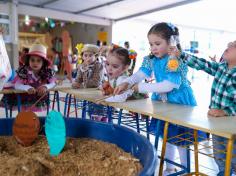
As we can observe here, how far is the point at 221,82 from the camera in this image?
146 cm

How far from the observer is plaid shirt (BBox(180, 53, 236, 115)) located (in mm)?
1412

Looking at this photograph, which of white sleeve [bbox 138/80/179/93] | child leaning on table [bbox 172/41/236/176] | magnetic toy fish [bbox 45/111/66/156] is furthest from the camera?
white sleeve [bbox 138/80/179/93]

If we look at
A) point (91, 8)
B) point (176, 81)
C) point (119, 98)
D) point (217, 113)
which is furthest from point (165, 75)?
point (91, 8)

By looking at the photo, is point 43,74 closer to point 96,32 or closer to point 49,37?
point 96,32

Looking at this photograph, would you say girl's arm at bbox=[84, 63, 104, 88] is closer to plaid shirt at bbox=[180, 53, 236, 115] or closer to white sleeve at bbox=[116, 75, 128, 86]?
white sleeve at bbox=[116, 75, 128, 86]

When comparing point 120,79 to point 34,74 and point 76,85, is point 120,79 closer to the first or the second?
point 76,85

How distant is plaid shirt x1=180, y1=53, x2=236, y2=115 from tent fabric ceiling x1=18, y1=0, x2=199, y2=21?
439cm

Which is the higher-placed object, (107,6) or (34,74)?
(107,6)

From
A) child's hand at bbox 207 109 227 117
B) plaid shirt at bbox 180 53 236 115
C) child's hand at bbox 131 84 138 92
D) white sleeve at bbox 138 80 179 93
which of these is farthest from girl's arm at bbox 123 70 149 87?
child's hand at bbox 207 109 227 117

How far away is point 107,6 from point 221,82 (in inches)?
A: 225

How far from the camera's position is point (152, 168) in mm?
740

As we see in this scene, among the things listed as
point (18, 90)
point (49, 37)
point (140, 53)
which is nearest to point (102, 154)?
point (18, 90)

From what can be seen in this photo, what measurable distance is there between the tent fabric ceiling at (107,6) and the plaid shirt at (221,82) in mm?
4391

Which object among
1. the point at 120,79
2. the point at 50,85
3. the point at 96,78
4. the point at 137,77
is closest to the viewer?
the point at 137,77
